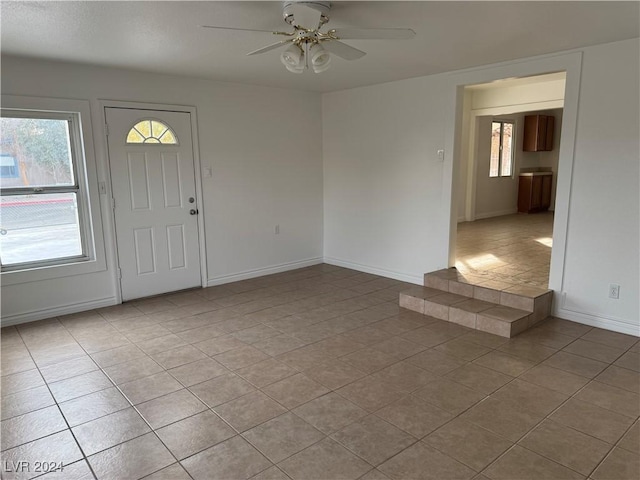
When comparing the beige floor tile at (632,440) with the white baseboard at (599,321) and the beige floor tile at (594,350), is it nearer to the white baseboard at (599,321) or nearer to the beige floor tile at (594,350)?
the beige floor tile at (594,350)

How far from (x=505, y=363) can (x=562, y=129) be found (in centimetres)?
211

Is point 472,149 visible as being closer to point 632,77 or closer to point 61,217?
point 632,77

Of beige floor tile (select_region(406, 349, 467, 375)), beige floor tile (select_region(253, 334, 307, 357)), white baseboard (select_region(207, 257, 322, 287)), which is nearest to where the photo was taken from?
beige floor tile (select_region(406, 349, 467, 375))

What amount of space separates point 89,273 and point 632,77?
5.07m

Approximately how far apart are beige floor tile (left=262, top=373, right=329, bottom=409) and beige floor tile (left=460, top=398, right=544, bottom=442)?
90 centimetres

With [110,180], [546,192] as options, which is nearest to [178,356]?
[110,180]

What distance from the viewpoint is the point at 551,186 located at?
9977 mm

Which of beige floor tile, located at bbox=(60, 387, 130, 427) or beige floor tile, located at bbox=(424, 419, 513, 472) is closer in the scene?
beige floor tile, located at bbox=(424, 419, 513, 472)

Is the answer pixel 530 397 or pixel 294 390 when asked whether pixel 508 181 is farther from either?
pixel 294 390

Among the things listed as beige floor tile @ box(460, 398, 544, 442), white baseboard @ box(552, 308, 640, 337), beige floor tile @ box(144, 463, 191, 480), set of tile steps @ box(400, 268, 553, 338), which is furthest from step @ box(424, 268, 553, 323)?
beige floor tile @ box(144, 463, 191, 480)

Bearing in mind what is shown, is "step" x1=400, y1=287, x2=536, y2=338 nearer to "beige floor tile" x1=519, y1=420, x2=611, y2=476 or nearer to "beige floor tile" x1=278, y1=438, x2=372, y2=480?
"beige floor tile" x1=519, y1=420, x2=611, y2=476

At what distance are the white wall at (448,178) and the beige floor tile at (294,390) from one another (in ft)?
8.22

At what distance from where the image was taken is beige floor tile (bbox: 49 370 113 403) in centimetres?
276

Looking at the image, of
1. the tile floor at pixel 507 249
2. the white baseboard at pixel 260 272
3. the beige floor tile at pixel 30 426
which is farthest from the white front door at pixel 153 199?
the tile floor at pixel 507 249
